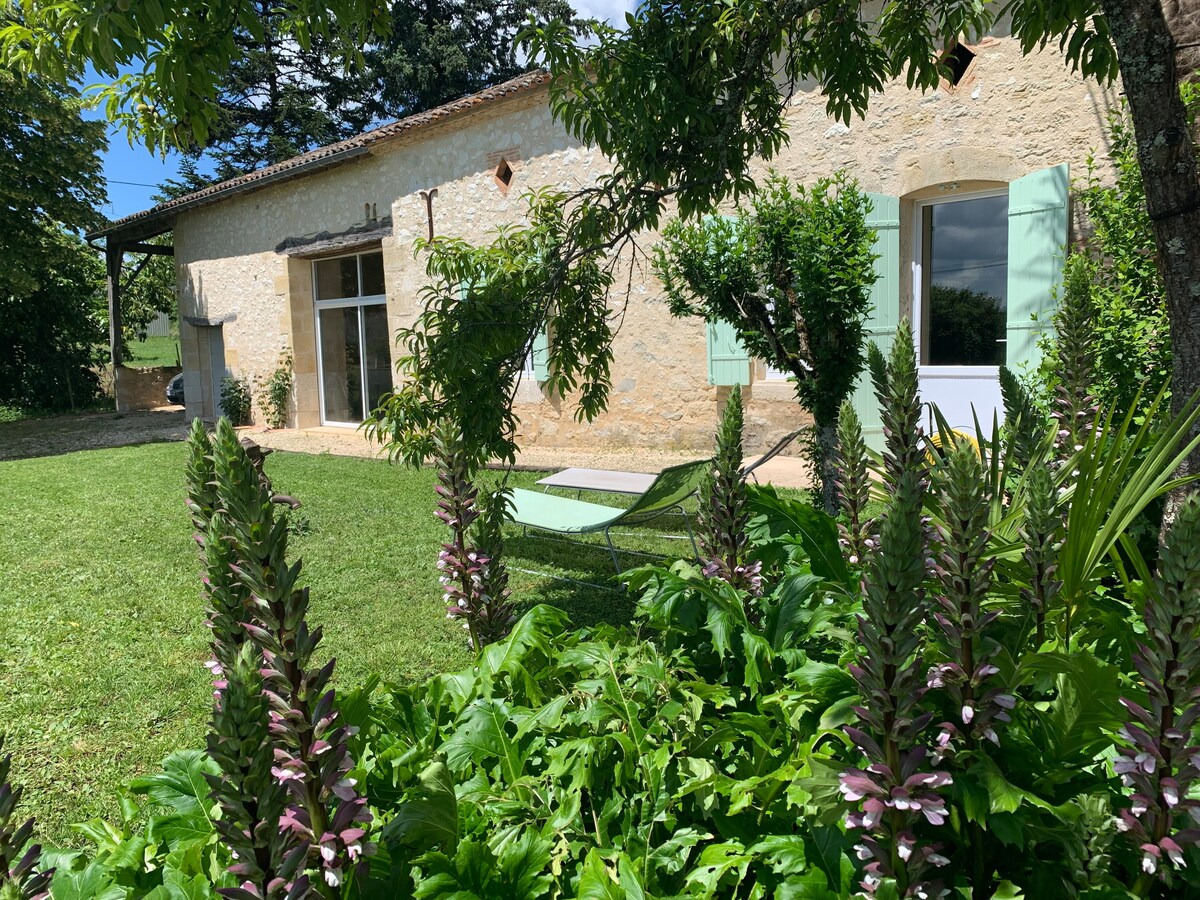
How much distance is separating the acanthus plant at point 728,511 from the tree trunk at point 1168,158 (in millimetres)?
1077

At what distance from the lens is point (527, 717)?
158cm

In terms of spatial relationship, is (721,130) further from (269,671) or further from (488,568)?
(269,671)

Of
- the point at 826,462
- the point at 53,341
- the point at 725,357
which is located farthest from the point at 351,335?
the point at 826,462

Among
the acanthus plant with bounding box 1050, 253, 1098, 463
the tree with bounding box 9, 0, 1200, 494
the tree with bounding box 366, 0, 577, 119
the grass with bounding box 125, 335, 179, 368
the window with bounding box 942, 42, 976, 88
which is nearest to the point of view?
the tree with bounding box 9, 0, 1200, 494

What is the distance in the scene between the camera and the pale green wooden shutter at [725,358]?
8.13 meters

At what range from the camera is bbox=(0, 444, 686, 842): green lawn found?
2.93 m

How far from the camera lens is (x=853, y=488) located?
238 cm

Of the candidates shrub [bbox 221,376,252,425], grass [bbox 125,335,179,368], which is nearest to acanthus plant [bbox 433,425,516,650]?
shrub [bbox 221,376,252,425]

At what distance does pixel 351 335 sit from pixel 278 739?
13248 millimetres

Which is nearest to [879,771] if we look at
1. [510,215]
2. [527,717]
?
[527,717]


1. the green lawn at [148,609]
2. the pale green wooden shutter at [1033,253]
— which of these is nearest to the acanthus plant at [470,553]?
the green lawn at [148,609]

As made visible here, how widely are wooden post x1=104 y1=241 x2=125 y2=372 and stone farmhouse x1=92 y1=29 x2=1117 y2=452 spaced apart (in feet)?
0.18

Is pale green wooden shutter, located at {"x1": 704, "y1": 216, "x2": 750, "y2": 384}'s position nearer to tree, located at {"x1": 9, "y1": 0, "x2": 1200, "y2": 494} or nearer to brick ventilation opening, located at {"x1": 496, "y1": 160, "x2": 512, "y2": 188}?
brick ventilation opening, located at {"x1": 496, "y1": 160, "x2": 512, "y2": 188}

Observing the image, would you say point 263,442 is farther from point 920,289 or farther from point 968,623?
point 968,623
